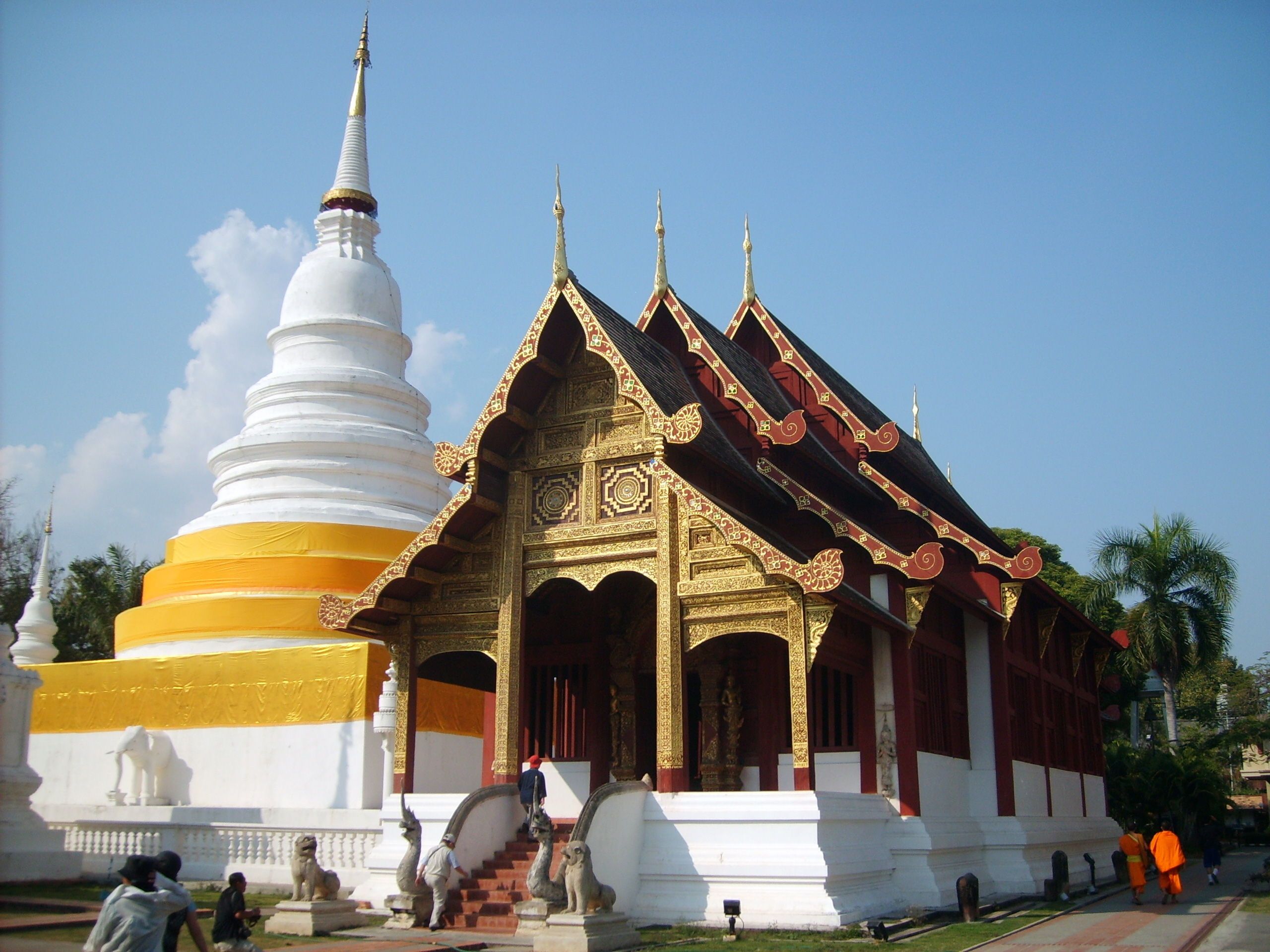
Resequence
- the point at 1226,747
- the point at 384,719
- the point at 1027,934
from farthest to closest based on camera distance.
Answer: the point at 1226,747 < the point at 384,719 < the point at 1027,934

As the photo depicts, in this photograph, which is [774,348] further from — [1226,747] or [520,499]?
[1226,747]

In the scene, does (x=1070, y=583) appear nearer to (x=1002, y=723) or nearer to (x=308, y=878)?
(x=1002, y=723)

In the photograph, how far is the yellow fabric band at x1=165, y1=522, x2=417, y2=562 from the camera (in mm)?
23891

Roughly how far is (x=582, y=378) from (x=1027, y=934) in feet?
26.5

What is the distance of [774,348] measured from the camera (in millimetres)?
20047

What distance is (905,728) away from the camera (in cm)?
1509

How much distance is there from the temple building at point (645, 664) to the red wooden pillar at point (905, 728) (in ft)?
0.12

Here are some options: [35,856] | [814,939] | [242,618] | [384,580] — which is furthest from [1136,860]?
[242,618]

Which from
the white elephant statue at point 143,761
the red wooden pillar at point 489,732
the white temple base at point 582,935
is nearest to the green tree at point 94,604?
Result: the white elephant statue at point 143,761

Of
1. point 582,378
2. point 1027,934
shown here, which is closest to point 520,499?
point 582,378

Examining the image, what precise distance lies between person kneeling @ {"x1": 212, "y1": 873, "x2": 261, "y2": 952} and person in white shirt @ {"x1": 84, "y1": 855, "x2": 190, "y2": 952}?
9.68 feet

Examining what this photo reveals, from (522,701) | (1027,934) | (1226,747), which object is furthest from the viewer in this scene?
(1226,747)

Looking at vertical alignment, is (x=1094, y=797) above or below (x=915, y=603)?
below

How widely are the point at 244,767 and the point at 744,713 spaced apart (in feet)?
33.9
